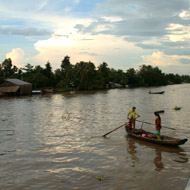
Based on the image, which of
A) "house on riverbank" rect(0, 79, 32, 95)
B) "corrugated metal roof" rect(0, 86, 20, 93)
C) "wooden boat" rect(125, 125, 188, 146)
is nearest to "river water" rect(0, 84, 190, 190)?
"wooden boat" rect(125, 125, 188, 146)

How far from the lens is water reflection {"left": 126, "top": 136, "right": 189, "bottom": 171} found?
9414mm

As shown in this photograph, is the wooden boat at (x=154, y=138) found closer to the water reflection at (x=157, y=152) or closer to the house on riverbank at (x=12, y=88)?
the water reflection at (x=157, y=152)

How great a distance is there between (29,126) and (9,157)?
7.61 metres

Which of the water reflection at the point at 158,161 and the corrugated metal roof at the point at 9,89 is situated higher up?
the corrugated metal roof at the point at 9,89

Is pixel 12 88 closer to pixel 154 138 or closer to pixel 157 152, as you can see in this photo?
pixel 154 138

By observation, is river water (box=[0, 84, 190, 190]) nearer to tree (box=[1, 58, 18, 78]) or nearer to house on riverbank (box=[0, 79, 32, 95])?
house on riverbank (box=[0, 79, 32, 95])

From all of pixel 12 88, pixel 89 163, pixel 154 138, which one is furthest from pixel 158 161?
pixel 12 88

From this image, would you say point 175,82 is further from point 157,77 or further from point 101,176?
point 101,176

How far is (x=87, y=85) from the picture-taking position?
69688 mm

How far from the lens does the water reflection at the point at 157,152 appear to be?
941 cm

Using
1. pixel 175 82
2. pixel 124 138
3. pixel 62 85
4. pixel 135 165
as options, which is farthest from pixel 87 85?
pixel 175 82

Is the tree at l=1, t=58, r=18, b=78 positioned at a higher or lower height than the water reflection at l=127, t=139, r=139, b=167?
higher

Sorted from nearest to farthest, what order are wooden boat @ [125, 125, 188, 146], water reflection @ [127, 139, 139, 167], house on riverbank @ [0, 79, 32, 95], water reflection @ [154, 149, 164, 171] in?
water reflection @ [154, 149, 164, 171] → water reflection @ [127, 139, 139, 167] → wooden boat @ [125, 125, 188, 146] → house on riverbank @ [0, 79, 32, 95]

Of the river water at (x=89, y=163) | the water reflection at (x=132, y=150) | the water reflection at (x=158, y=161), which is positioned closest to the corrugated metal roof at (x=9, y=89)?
the river water at (x=89, y=163)
